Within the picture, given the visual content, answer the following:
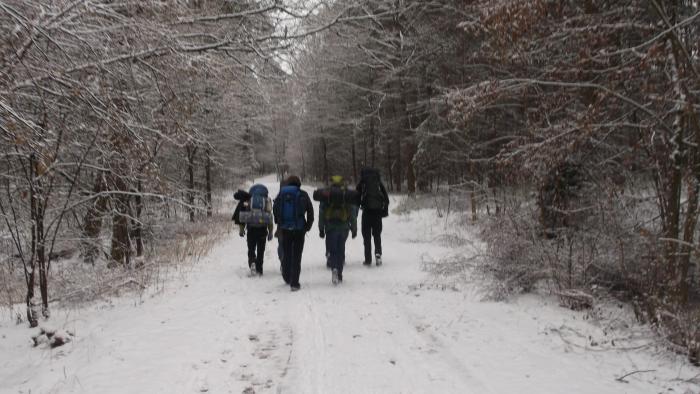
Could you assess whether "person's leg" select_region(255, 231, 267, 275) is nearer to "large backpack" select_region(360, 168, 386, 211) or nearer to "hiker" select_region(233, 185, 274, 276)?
"hiker" select_region(233, 185, 274, 276)

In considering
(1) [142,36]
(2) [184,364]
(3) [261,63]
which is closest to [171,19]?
(1) [142,36]

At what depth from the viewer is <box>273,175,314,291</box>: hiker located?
7.93 metres

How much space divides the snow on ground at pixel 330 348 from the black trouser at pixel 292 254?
0.37 metres

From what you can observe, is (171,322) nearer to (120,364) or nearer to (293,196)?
(120,364)

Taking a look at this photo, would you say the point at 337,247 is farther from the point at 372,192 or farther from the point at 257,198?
the point at 257,198

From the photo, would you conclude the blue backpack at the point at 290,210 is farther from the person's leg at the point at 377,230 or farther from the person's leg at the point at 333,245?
the person's leg at the point at 377,230

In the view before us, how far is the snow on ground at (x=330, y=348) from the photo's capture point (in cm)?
415

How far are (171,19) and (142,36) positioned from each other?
68 centimetres

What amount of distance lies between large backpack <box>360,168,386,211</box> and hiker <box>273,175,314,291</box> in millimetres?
1878

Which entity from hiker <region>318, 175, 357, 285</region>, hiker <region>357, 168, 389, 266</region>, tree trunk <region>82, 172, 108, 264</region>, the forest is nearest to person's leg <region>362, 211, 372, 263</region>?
hiker <region>357, 168, 389, 266</region>

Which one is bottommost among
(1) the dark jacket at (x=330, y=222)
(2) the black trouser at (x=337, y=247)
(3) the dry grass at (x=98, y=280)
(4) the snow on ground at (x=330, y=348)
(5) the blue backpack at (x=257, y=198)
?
(4) the snow on ground at (x=330, y=348)

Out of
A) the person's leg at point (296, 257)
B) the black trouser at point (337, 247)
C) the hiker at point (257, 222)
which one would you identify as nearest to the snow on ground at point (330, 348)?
the person's leg at point (296, 257)

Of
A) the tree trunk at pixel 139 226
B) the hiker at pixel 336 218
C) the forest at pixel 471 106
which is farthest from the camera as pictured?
the tree trunk at pixel 139 226

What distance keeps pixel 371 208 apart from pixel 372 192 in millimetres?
341
